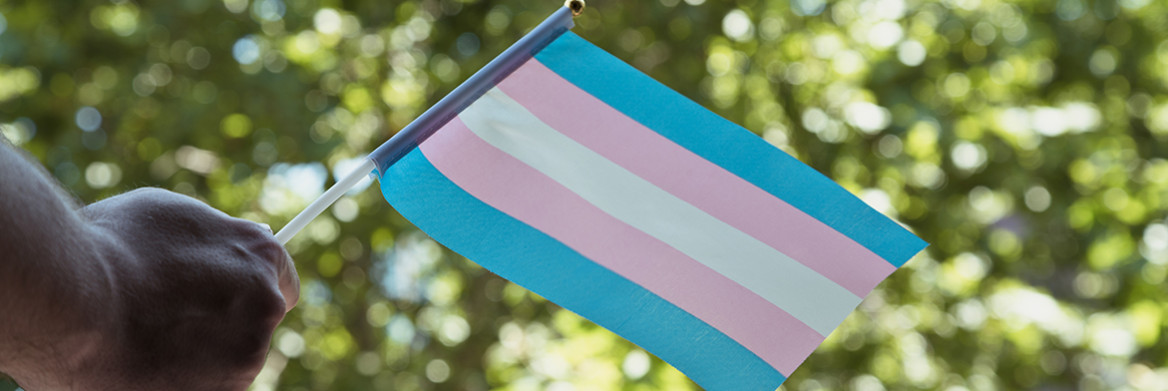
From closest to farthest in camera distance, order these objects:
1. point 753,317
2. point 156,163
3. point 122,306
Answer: point 122,306
point 753,317
point 156,163

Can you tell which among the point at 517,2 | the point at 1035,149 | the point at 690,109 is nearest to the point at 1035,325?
the point at 1035,149

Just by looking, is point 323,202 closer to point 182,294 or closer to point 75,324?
point 182,294

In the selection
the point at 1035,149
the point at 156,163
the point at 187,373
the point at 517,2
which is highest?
the point at 1035,149

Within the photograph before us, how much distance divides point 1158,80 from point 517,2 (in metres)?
2.46

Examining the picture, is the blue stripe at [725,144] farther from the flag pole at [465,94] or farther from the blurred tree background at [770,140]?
the blurred tree background at [770,140]

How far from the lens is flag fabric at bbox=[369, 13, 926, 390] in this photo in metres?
1.62

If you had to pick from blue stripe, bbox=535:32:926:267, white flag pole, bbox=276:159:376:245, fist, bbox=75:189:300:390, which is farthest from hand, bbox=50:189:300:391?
blue stripe, bbox=535:32:926:267

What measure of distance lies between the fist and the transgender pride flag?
0.65m

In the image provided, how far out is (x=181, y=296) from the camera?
861 mm

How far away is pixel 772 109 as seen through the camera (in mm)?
3602

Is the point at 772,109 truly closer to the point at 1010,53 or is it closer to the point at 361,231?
the point at 1010,53

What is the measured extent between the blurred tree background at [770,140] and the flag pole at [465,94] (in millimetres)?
1472

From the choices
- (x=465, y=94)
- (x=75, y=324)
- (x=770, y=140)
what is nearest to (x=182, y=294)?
(x=75, y=324)

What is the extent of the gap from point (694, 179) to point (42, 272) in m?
1.13
